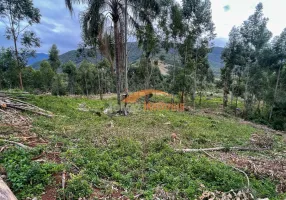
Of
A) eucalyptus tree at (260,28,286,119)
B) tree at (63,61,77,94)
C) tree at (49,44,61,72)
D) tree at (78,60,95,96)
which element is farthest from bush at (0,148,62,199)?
tree at (49,44,61,72)

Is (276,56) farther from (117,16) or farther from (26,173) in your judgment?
(26,173)

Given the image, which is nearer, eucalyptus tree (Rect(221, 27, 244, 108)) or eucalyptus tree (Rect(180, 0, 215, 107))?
eucalyptus tree (Rect(180, 0, 215, 107))

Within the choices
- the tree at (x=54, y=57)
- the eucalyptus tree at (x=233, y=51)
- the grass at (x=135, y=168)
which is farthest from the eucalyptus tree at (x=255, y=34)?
the tree at (x=54, y=57)

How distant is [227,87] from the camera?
24719 mm

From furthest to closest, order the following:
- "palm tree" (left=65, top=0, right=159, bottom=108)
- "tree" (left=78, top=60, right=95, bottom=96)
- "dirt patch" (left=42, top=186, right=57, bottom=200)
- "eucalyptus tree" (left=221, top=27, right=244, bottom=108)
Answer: "tree" (left=78, top=60, right=95, bottom=96) < "eucalyptus tree" (left=221, top=27, right=244, bottom=108) < "palm tree" (left=65, top=0, right=159, bottom=108) < "dirt patch" (left=42, top=186, right=57, bottom=200)

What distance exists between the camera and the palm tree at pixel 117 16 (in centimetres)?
874

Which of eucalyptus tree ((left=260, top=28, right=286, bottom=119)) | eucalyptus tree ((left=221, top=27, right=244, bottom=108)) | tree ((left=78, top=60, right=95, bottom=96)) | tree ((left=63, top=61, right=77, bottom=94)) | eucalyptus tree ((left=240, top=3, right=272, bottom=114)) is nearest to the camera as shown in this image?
eucalyptus tree ((left=260, top=28, right=286, bottom=119))

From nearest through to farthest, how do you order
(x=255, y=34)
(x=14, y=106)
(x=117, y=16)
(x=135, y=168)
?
(x=135, y=168) < (x=14, y=106) < (x=117, y=16) < (x=255, y=34)

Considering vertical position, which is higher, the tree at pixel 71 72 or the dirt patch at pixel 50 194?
the tree at pixel 71 72

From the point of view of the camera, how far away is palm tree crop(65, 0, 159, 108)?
28.7 ft

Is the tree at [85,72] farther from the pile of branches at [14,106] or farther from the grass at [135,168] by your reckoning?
the grass at [135,168]

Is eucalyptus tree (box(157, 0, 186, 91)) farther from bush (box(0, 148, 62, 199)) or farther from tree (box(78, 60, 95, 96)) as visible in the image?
tree (box(78, 60, 95, 96))

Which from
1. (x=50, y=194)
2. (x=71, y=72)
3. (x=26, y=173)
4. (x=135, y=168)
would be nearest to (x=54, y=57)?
(x=71, y=72)

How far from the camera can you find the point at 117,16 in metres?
8.97
